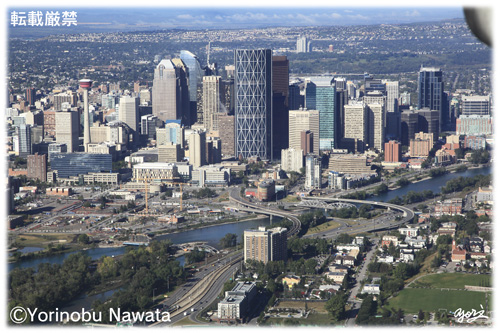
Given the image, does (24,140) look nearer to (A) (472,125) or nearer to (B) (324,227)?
(B) (324,227)

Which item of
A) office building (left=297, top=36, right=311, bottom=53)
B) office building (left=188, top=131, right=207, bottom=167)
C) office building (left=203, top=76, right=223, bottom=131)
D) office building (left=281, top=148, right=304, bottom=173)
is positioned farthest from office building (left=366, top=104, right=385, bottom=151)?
office building (left=297, top=36, right=311, bottom=53)

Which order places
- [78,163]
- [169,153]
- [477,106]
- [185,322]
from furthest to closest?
1. [477,106]
2. [169,153]
3. [78,163]
4. [185,322]

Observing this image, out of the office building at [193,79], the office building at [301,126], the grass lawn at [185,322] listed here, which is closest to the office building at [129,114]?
the office building at [193,79]

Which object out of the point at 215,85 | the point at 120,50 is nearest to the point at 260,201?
the point at 215,85

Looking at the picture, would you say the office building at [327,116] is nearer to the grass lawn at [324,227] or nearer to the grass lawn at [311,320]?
the grass lawn at [324,227]

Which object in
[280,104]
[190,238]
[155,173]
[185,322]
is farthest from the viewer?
[280,104]

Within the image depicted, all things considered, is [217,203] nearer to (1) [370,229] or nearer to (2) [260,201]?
(2) [260,201]

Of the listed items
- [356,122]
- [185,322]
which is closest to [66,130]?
[356,122]
